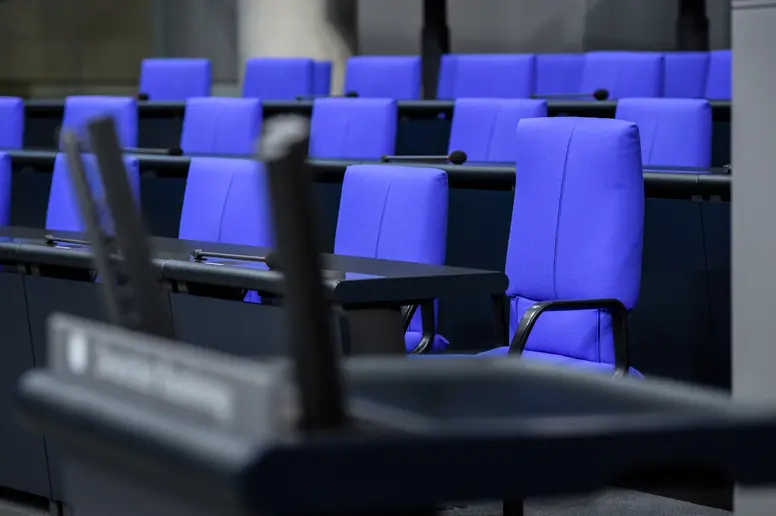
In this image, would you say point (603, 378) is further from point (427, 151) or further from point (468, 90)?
point (468, 90)

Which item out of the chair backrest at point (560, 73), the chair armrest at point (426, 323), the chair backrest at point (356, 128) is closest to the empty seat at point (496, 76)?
the chair backrest at point (560, 73)

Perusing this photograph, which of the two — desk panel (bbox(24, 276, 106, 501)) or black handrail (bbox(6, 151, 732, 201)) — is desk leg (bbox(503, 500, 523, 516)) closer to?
desk panel (bbox(24, 276, 106, 501))

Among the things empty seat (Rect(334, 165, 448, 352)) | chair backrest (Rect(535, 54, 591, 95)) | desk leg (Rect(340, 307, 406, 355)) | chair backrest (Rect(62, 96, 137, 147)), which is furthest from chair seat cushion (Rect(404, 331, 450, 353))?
chair backrest (Rect(535, 54, 591, 95))

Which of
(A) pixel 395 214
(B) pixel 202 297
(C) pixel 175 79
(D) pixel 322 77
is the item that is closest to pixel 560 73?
(D) pixel 322 77

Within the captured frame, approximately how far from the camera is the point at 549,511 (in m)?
3.58

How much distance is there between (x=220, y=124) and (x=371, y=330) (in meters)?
4.06

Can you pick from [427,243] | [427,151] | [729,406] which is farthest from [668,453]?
[427,151]

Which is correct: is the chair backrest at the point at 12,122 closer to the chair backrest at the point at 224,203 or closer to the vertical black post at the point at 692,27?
the chair backrest at the point at 224,203

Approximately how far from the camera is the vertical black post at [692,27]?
1108 centimetres

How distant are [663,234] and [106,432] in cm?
319

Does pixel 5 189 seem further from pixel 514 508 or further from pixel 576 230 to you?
pixel 514 508

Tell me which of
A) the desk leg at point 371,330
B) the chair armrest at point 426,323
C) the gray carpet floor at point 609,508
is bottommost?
the gray carpet floor at point 609,508

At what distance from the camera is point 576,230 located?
126 inches

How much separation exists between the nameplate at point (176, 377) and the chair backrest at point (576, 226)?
7.62 feet
